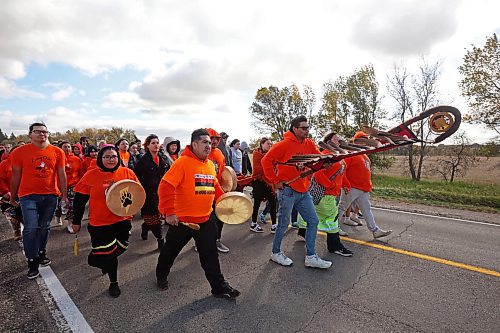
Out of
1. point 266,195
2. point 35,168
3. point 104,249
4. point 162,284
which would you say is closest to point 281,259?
point 162,284

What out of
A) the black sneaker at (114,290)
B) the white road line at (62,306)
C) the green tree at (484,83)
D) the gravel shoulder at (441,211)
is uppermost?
the green tree at (484,83)

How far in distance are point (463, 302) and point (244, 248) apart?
3084mm

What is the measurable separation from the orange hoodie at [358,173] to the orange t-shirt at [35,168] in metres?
4.84

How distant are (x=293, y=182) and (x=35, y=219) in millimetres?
3718

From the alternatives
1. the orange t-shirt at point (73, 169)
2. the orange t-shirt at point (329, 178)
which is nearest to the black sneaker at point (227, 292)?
the orange t-shirt at point (329, 178)

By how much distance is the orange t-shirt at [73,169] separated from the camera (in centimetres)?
719

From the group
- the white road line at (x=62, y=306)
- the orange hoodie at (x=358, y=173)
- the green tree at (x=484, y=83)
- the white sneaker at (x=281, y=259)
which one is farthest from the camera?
the green tree at (x=484, y=83)

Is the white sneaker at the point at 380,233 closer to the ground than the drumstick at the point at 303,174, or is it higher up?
closer to the ground

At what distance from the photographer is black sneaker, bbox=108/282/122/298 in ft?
11.8

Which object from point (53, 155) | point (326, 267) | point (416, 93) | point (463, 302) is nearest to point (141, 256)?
point (53, 155)

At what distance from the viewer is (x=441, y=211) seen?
8031 mm

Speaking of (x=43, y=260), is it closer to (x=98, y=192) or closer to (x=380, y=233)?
(x=98, y=192)

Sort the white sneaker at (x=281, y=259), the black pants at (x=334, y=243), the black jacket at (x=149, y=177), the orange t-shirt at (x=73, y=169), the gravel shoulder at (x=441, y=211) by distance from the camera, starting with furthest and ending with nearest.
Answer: the gravel shoulder at (x=441, y=211) → the orange t-shirt at (x=73, y=169) → the black jacket at (x=149, y=177) → the black pants at (x=334, y=243) → the white sneaker at (x=281, y=259)

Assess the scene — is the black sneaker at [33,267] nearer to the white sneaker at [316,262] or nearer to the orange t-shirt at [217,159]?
the orange t-shirt at [217,159]
